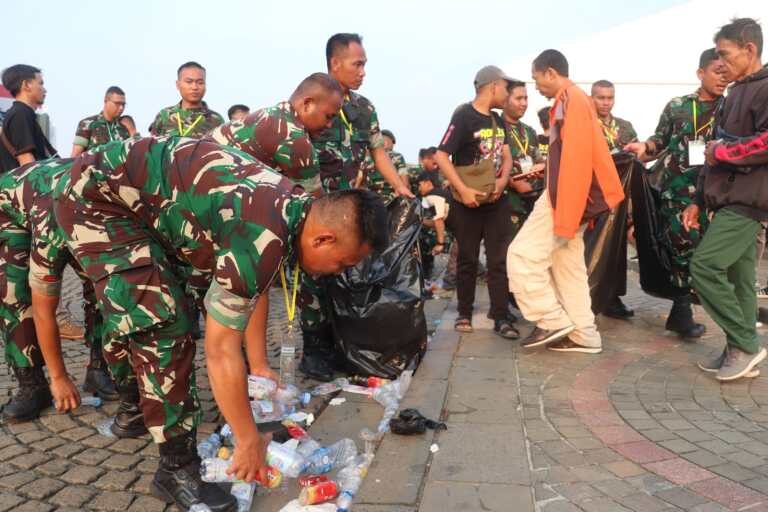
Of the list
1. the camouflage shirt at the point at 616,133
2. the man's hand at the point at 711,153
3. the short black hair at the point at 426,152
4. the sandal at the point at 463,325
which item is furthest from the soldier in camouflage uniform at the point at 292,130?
the short black hair at the point at 426,152

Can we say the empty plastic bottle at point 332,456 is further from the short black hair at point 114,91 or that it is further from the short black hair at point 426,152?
the short black hair at point 426,152

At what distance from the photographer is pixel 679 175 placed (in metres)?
5.45

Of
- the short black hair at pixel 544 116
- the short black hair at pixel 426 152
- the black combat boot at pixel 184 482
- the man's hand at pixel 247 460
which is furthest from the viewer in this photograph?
the short black hair at pixel 426 152

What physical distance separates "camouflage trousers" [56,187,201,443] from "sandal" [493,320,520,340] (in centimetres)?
312

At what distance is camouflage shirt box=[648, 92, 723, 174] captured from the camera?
5.43 m

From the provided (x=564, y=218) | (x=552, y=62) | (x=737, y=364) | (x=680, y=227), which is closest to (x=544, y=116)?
(x=680, y=227)

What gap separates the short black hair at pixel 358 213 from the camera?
226cm

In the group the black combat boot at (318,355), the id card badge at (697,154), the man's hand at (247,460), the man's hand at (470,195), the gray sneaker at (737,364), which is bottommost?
the gray sneaker at (737,364)

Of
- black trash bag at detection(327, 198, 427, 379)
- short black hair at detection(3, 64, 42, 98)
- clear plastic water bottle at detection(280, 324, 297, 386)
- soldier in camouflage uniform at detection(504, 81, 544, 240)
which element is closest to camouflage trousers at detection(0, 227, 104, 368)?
clear plastic water bottle at detection(280, 324, 297, 386)

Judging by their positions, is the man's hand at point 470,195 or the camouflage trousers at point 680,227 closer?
the man's hand at point 470,195

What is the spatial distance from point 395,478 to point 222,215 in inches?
54.6

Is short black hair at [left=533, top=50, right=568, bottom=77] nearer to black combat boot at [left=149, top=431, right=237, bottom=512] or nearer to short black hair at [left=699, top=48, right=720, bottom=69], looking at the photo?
short black hair at [left=699, top=48, right=720, bottom=69]

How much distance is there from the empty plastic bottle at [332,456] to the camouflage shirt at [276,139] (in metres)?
1.51

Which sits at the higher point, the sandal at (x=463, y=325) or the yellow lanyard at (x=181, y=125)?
the yellow lanyard at (x=181, y=125)
